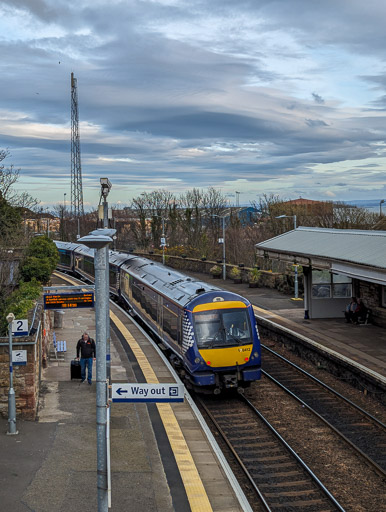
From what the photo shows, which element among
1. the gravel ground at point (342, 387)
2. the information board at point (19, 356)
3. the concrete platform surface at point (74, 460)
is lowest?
the gravel ground at point (342, 387)

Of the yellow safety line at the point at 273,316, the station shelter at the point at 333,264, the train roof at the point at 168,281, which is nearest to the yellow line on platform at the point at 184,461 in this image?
the train roof at the point at 168,281

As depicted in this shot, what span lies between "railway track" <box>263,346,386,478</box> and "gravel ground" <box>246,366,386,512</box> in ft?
0.66

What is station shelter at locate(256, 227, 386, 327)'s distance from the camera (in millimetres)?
20078

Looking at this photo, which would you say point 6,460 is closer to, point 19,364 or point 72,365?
point 19,364

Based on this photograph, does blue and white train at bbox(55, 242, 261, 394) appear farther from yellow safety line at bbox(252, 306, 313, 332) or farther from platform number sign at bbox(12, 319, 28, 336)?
yellow safety line at bbox(252, 306, 313, 332)

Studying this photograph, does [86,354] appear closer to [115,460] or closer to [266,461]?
[115,460]

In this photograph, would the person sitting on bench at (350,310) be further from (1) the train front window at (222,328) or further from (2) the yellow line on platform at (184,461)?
(2) the yellow line on platform at (184,461)

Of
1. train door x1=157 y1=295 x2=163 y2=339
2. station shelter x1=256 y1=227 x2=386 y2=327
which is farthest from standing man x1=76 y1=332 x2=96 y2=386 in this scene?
station shelter x1=256 y1=227 x2=386 y2=327

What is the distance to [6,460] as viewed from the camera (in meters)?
10.3

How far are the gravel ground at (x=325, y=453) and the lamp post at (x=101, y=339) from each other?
15.8 ft

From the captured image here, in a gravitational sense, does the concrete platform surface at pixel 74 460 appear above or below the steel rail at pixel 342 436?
above

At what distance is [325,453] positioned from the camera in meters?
11.8

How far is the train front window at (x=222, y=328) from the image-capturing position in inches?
574

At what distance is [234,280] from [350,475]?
29611mm
